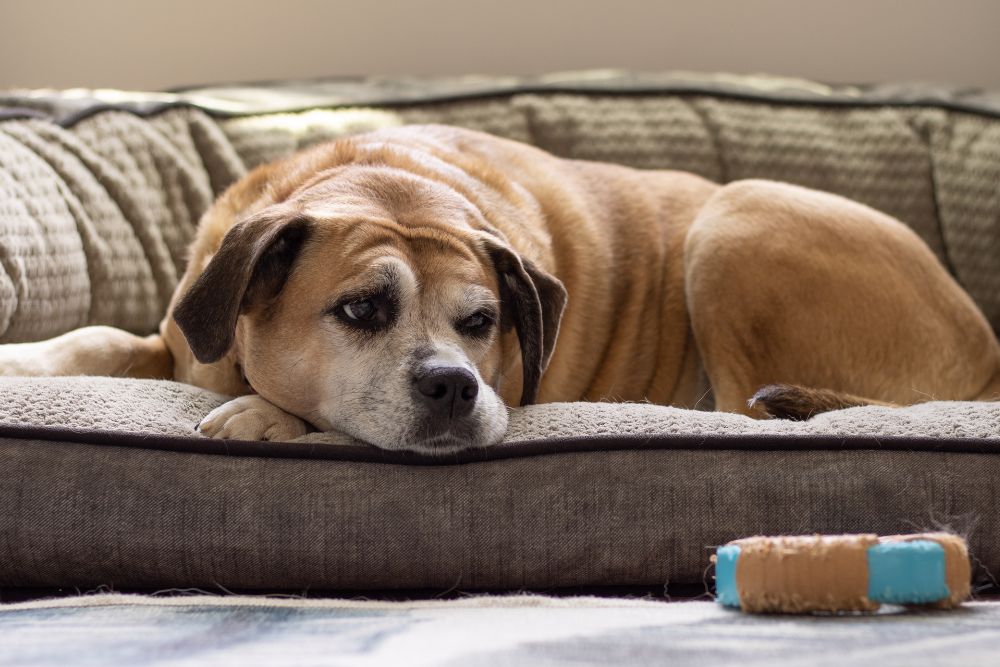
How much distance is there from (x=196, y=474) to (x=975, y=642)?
123cm

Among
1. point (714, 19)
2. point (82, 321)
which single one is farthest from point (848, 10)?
point (82, 321)

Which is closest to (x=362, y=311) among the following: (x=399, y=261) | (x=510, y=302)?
(x=399, y=261)

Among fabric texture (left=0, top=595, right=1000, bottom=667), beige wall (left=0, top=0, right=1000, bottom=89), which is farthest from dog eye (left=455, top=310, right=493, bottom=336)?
beige wall (left=0, top=0, right=1000, bottom=89)

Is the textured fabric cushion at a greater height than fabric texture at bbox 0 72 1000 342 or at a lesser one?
lesser

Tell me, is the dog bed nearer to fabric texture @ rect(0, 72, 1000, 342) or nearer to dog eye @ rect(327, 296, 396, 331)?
dog eye @ rect(327, 296, 396, 331)

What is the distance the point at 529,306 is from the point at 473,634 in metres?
1.05

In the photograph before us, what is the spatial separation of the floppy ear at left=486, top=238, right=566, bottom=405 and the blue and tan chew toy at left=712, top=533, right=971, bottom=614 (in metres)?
0.91

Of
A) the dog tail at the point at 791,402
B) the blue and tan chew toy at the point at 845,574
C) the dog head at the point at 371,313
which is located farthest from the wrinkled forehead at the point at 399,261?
the blue and tan chew toy at the point at 845,574

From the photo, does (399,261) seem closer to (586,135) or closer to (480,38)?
(586,135)

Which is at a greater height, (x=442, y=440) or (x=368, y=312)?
(x=368, y=312)

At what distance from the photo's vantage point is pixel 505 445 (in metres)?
2.03

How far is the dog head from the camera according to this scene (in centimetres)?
208

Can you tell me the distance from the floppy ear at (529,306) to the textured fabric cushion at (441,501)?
41 centimetres

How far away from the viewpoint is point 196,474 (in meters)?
1.92
